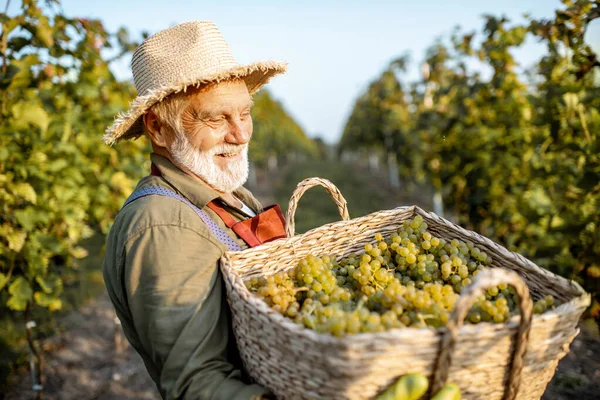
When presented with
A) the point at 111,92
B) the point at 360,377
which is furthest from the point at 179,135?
the point at 111,92

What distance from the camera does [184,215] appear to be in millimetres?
1514

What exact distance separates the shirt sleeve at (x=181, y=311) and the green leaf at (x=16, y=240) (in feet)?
7.00

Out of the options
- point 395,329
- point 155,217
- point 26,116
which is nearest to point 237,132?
point 155,217

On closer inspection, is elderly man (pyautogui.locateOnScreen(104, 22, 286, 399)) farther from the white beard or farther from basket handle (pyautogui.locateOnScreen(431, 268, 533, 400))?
basket handle (pyautogui.locateOnScreen(431, 268, 533, 400))

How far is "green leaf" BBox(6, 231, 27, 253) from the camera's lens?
306 cm

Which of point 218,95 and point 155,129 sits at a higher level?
point 218,95

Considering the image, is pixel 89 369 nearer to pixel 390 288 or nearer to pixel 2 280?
pixel 2 280

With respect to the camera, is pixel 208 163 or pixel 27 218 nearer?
pixel 208 163

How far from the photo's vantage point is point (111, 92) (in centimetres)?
468

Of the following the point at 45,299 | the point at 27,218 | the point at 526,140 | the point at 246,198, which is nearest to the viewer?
the point at 246,198

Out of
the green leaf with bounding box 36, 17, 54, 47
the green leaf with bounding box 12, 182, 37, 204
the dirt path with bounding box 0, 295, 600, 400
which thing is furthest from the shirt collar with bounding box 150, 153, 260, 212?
the dirt path with bounding box 0, 295, 600, 400

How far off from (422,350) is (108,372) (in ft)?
13.1

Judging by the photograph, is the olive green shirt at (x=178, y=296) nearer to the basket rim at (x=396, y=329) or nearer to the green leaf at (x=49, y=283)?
the basket rim at (x=396, y=329)

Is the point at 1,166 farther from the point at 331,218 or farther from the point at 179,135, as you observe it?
the point at 331,218
